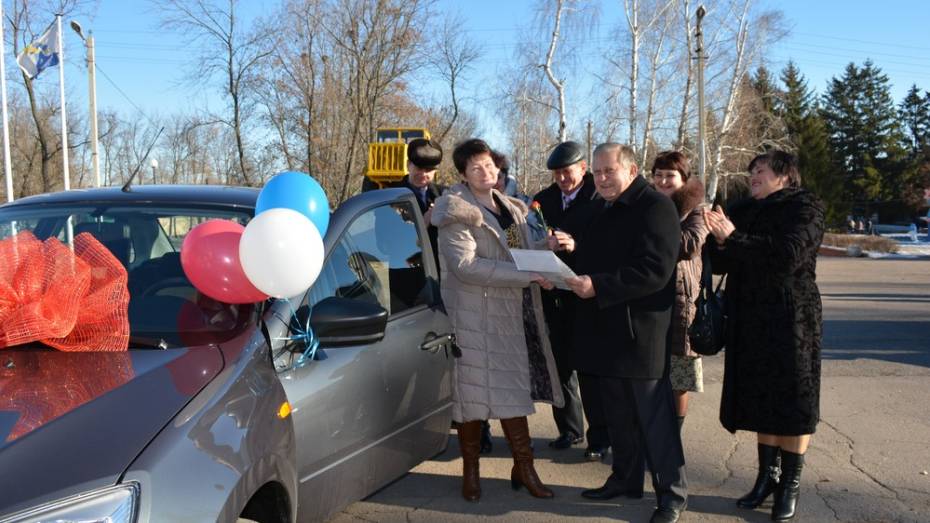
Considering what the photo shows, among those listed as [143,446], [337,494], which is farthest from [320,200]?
[143,446]

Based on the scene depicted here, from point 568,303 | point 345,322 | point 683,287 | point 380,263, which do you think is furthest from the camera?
point 568,303

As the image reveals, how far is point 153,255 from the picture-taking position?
320cm

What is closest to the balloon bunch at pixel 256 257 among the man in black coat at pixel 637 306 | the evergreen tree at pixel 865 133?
the man in black coat at pixel 637 306

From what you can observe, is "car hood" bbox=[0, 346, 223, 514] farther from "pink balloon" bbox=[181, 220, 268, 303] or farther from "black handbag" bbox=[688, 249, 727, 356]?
"black handbag" bbox=[688, 249, 727, 356]

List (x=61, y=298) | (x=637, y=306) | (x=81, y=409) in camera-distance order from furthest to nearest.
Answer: (x=637, y=306) → (x=61, y=298) → (x=81, y=409)

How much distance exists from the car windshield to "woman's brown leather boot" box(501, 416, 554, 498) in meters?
1.94

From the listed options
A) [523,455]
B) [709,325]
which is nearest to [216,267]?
[523,455]

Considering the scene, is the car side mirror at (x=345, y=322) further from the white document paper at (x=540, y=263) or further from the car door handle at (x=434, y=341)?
the white document paper at (x=540, y=263)

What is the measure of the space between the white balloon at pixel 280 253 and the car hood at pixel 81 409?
12.0 inches

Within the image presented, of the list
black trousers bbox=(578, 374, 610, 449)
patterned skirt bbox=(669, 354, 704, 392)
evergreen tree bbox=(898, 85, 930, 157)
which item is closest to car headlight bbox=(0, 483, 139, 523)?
patterned skirt bbox=(669, 354, 704, 392)

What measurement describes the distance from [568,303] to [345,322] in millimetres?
2732

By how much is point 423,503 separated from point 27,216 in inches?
98.1

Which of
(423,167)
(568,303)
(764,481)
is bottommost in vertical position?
(764,481)

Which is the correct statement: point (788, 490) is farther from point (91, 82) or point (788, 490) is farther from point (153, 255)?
point (91, 82)
